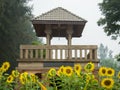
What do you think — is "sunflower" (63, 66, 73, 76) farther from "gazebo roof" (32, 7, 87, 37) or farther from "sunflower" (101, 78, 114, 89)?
"gazebo roof" (32, 7, 87, 37)

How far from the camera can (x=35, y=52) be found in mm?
16375

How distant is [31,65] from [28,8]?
861 inches

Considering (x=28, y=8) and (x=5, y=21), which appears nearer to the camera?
(x=5, y=21)

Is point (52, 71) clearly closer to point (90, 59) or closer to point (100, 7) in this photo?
point (90, 59)

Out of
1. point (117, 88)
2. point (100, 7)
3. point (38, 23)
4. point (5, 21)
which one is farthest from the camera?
point (100, 7)

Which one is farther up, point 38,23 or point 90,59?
point 38,23

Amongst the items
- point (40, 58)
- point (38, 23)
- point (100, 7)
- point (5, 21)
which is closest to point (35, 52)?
point (40, 58)

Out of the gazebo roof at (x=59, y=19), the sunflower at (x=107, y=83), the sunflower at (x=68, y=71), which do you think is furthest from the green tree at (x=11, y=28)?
the sunflower at (x=107, y=83)

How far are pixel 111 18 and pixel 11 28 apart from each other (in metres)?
8.71

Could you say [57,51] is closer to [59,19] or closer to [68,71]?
[59,19]

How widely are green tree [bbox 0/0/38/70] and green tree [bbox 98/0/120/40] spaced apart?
7357 millimetres

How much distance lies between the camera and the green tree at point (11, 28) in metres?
33.1

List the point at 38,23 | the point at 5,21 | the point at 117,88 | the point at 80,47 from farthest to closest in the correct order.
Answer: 1. the point at 5,21
2. the point at 38,23
3. the point at 80,47
4. the point at 117,88

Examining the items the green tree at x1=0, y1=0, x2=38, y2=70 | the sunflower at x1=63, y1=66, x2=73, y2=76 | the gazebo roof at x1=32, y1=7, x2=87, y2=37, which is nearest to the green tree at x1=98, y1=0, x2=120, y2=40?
the green tree at x1=0, y1=0, x2=38, y2=70
